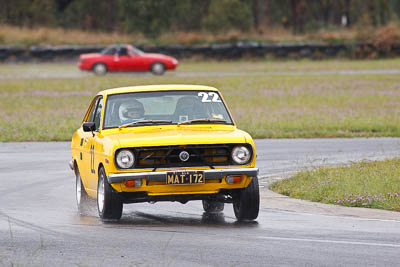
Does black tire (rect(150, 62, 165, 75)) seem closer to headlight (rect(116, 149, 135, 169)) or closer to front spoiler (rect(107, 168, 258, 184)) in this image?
headlight (rect(116, 149, 135, 169))

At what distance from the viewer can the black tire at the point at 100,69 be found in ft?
156

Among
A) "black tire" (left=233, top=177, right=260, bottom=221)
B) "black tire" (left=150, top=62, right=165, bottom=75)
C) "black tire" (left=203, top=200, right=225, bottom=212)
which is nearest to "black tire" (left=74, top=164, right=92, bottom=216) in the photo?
"black tire" (left=203, top=200, right=225, bottom=212)

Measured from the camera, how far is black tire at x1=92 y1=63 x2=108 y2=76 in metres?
47.5

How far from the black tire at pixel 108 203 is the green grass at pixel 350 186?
9.61 feet

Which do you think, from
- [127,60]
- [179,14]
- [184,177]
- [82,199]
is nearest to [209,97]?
[184,177]

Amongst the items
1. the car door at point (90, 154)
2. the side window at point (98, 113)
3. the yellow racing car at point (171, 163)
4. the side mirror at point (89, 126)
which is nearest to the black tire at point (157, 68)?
the car door at point (90, 154)

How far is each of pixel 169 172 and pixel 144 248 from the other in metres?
1.35

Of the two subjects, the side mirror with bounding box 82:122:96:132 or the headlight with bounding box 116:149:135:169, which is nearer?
the headlight with bounding box 116:149:135:169

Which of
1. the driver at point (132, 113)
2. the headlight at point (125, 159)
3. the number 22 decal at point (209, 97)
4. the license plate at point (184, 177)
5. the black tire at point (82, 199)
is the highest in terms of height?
the number 22 decal at point (209, 97)

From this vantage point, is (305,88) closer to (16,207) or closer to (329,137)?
(329,137)

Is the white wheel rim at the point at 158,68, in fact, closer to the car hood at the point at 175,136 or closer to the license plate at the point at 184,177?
the car hood at the point at 175,136

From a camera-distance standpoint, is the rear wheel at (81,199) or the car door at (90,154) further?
the rear wheel at (81,199)

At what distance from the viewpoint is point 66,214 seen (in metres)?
11.2

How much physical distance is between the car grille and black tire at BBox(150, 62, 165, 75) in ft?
120
